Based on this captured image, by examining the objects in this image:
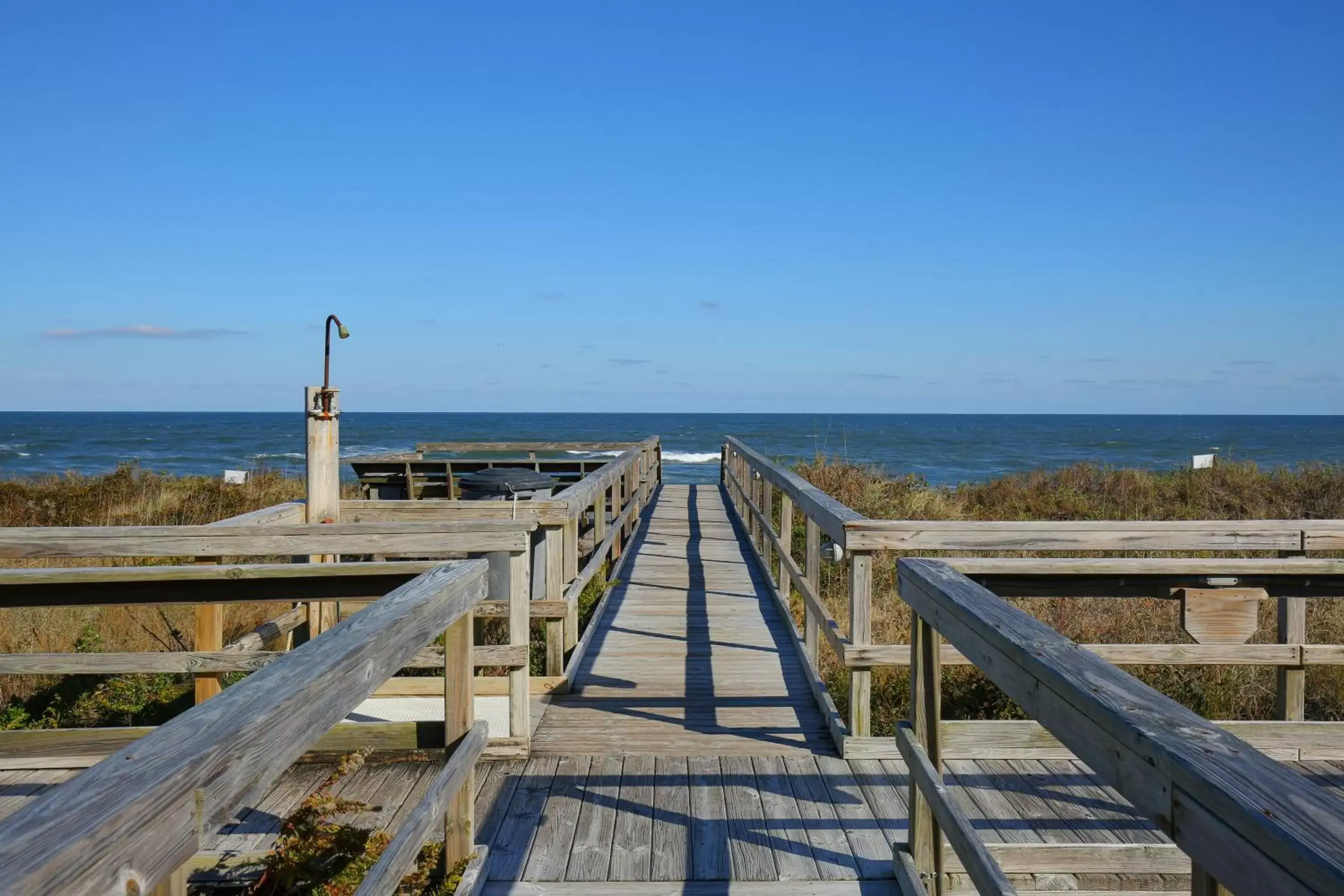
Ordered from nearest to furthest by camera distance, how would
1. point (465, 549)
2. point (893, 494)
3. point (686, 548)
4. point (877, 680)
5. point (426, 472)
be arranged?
point (465, 549)
point (877, 680)
point (686, 548)
point (426, 472)
point (893, 494)

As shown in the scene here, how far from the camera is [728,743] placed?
420cm

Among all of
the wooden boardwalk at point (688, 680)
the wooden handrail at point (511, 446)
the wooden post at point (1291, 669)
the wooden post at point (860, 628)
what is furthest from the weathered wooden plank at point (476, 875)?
the wooden handrail at point (511, 446)

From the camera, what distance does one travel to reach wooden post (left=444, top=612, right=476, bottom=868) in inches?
97.4

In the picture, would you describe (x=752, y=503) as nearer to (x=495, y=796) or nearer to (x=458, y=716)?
(x=495, y=796)

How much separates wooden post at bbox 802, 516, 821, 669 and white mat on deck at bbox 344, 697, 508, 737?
161 centimetres

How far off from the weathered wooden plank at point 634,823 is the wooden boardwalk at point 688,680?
20cm

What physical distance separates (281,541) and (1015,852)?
106 inches

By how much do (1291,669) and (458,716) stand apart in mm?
3330

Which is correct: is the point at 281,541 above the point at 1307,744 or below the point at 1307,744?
above

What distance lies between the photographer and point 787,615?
6262 mm

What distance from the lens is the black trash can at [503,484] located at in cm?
931

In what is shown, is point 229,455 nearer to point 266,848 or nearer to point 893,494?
point 893,494

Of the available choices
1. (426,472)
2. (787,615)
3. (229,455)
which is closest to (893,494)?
(426,472)

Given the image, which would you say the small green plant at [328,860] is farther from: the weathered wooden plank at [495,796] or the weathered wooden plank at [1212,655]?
the weathered wooden plank at [1212,655]
